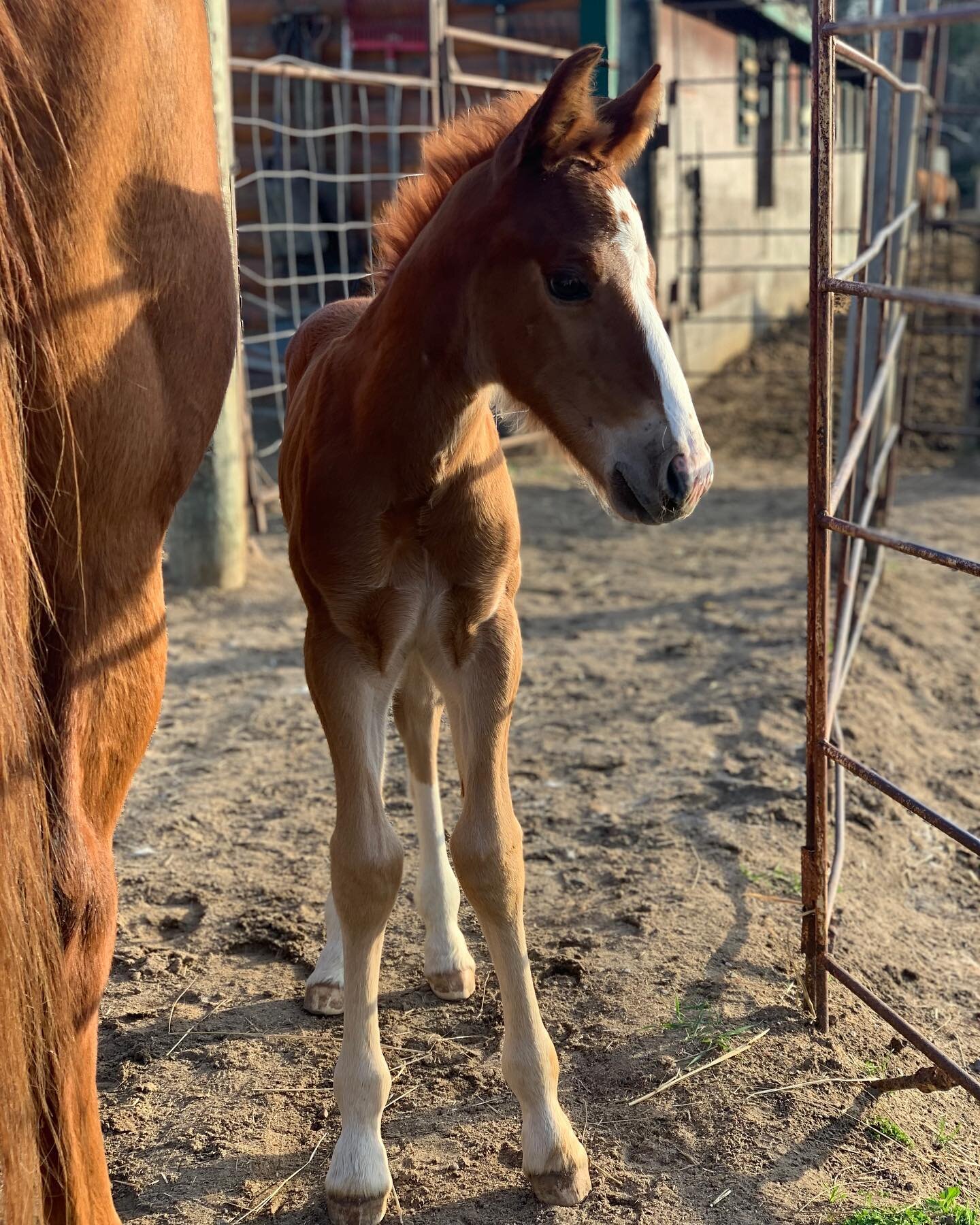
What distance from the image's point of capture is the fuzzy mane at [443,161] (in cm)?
209

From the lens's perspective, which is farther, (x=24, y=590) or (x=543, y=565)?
(x=543, y=565)

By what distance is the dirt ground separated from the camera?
2.14 metres

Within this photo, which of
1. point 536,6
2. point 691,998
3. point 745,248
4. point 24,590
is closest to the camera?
point 24,590

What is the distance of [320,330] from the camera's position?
2715mm

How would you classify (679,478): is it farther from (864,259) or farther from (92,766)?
(864,259)

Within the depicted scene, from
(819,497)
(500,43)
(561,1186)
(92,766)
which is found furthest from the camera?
(500,43)

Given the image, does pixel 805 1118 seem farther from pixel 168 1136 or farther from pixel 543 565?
pixel 543 565

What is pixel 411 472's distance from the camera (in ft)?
6.74

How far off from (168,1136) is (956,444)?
7.73m

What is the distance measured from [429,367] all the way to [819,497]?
0.83 m

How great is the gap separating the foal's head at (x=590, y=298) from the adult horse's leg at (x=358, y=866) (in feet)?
1.84

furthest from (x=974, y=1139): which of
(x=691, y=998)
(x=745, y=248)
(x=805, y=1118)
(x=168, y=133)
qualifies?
(x=745, y=248)

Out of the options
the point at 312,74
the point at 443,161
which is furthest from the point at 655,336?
the point at 312,74

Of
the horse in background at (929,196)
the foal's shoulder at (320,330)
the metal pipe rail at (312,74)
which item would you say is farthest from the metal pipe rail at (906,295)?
the horse in background at (929,196)
